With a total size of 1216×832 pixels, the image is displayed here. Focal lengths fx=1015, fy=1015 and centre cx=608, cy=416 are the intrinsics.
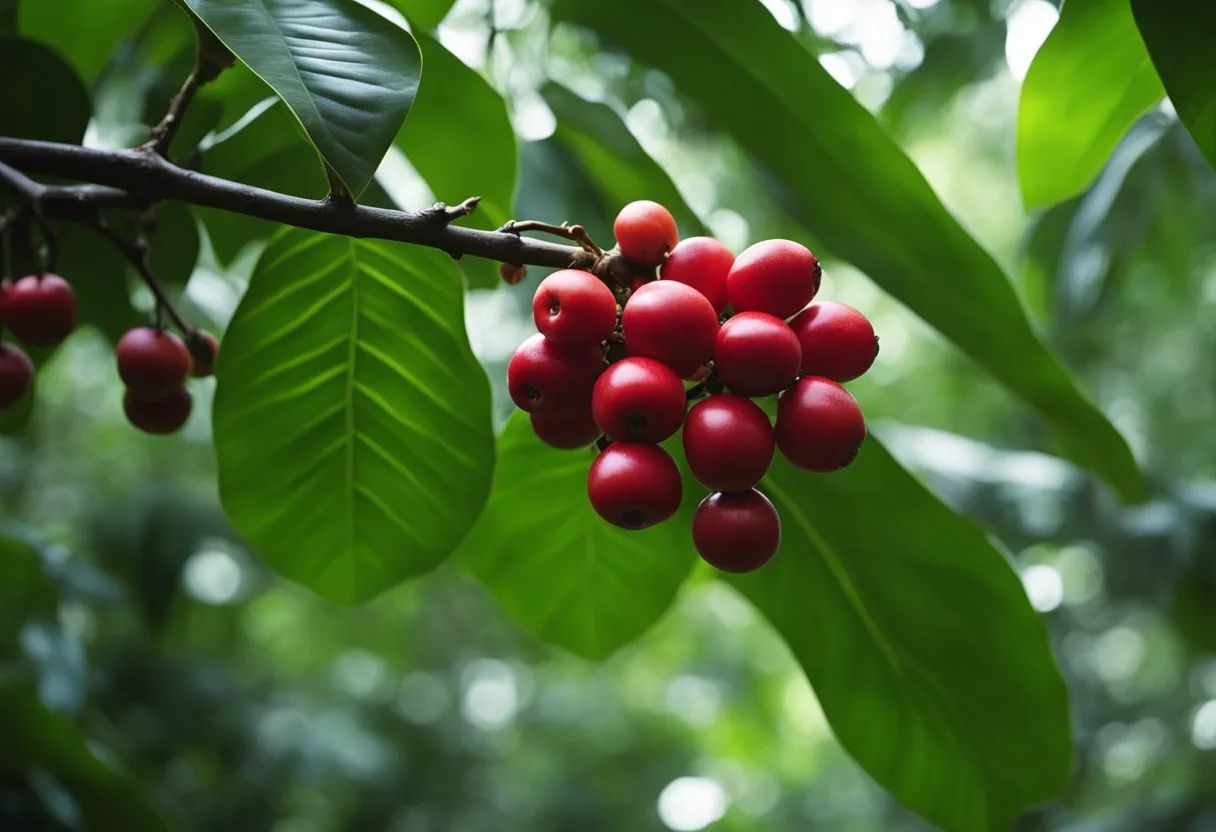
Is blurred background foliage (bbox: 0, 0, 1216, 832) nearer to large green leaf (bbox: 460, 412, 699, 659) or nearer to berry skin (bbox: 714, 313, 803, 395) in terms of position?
large green leaf (bbox: 460, 412, 699, 659)

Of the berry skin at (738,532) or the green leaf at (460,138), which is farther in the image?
the green leaf at (460,138)

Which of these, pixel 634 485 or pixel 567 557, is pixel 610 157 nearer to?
pixel 567 557

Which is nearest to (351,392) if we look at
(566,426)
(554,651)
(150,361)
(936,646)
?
(150,361)

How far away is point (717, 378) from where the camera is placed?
0.48 metres

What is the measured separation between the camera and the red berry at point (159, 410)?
69cm

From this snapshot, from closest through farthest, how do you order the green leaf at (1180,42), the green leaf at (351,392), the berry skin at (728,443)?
the berry skin at (728,443)
the green leaf at (1180,42)
the green leaf at (351,392)

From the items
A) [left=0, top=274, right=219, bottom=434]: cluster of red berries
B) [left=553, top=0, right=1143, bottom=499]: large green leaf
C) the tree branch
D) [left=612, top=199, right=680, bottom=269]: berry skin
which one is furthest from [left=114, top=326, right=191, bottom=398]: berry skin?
[left=553, top=0, right=1143, bottom=499]: large green leaf

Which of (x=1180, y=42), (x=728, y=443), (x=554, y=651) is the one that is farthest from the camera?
(x=554, y=651)

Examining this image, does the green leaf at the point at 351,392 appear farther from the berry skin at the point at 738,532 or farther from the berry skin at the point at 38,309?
the berry skin at the point at 738,532

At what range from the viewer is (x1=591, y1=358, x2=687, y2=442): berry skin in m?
0.43

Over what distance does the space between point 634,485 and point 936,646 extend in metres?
0.42

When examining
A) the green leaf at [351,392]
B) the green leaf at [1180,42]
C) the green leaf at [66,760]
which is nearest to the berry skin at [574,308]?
the green leaf at [351,392]

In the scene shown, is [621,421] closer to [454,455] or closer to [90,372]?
[454,455]

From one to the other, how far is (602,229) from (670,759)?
7.66 ft
